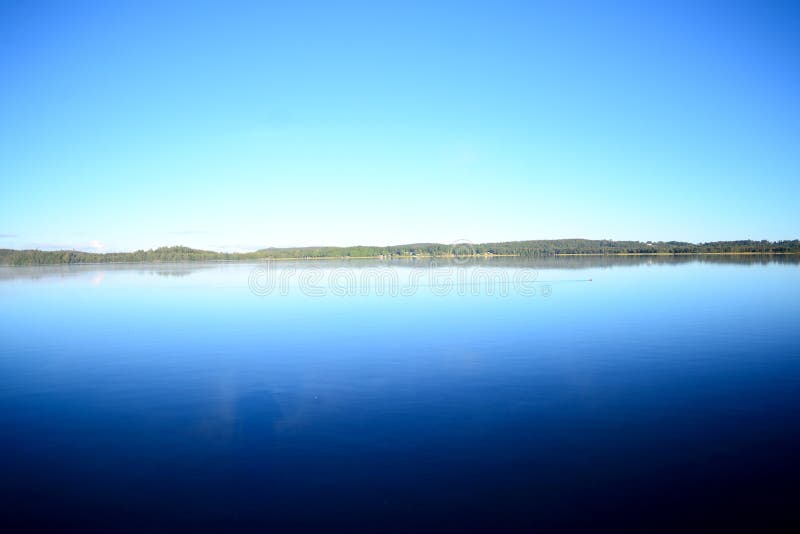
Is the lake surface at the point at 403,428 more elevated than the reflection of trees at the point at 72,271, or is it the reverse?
the reflection of trees at the point at 72,271

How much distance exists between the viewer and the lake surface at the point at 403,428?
5691mm

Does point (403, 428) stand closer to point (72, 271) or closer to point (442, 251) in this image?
point (72, 271)

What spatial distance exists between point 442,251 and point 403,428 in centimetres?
15707

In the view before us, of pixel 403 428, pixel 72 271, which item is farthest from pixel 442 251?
pixel 403 428

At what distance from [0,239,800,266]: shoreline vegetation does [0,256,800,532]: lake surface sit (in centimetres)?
13405

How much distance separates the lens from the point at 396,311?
23531 millimetres

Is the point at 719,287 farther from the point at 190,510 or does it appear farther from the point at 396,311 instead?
the point at 190,510

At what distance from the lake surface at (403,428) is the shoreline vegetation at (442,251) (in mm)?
134052

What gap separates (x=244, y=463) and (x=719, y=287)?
34250 millimetres

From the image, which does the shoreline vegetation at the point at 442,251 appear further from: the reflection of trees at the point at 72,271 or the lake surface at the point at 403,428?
the lake surface at the point at 403,428

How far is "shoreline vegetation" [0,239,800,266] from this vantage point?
13550 centimetres

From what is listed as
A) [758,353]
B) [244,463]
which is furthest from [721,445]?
[758,353]

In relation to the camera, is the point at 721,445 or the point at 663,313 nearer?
the point at 721,445

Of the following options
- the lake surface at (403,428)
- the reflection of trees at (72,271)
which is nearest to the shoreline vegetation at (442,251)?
the reflection of trees at (72,271)
